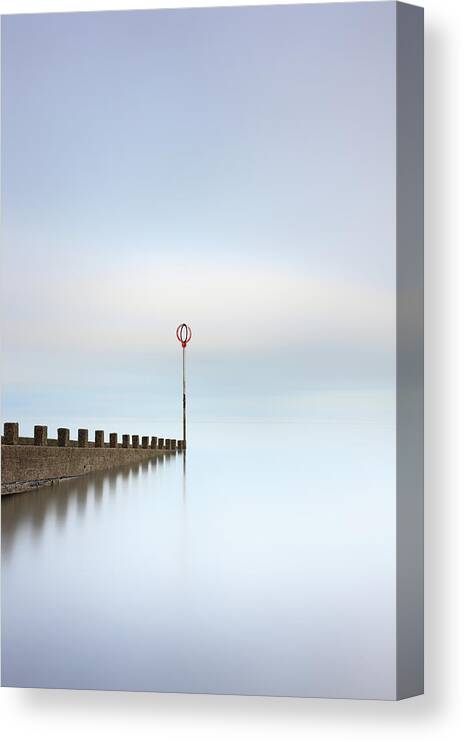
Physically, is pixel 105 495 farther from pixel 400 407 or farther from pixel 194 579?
pixel 400 407

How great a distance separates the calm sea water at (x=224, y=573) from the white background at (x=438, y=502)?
17 cm

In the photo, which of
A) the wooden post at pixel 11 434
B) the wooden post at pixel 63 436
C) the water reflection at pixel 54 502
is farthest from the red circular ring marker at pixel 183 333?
the wooden post at pixel 11 434

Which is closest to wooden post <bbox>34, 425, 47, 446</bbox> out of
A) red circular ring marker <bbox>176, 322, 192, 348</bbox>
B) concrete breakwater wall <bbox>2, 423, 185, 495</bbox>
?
concrete breakwater wall <bbox>2, 423, 185, 495</bbox>

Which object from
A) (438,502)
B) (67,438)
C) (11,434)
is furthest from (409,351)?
(11,434)

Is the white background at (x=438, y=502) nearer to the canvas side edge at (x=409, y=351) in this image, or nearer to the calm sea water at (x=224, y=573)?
the canvas side edge at (x=409, y=351)

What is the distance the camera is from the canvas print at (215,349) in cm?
521

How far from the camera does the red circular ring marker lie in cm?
544

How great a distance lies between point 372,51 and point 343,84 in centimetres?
18

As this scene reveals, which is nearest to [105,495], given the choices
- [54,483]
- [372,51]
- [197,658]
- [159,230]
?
[54,483]

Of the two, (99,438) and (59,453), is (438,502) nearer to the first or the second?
(99,438)

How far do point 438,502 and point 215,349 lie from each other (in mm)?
1163

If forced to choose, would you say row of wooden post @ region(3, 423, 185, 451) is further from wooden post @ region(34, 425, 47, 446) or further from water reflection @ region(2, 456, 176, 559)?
water reflection @ region(2, 456, 176, 559)

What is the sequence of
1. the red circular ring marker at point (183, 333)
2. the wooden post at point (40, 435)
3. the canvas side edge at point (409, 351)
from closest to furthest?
1. the canvas side edge at point (409, 351)
2. the red circular ring marker at point (183, 333)
3. the wooden post at point (40, 435)

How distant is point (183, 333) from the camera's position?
5.45m
